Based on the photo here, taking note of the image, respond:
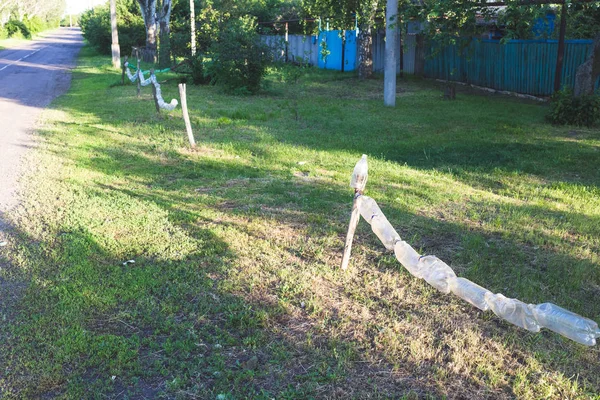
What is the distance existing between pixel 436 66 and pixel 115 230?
17710mm

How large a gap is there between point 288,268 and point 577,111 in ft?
29.4

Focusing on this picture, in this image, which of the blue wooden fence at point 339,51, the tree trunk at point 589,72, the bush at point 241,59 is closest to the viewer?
the tree trunk at point 589,72

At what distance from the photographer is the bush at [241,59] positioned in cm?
1688

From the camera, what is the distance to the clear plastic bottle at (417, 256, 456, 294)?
13.1 feet

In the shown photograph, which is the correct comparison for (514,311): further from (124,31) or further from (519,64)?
(124,31)

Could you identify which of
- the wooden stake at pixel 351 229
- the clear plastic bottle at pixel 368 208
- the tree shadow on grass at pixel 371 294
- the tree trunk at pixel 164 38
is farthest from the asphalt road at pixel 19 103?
the tree trunk at pixel 164 38

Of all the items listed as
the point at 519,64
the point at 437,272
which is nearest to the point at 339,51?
the point at 519,64

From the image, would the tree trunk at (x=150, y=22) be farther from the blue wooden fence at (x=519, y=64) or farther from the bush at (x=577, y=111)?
the bush at (x=577, y=111)

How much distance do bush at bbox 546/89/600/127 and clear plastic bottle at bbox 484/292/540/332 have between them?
9044 mm

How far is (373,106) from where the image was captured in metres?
14.7

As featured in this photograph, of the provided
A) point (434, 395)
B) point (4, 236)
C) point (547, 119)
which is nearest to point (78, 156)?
point (4, 236)

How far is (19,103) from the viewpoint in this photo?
51.2 ft

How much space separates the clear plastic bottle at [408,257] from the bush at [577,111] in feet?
29.0

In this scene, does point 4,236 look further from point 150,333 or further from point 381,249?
point 381,249
